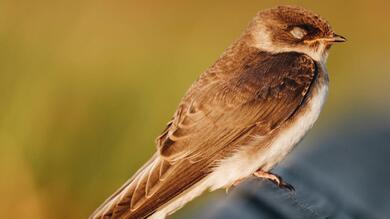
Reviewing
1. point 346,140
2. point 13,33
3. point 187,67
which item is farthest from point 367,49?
point 346,140

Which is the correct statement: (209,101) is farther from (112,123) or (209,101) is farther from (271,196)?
(271,196)

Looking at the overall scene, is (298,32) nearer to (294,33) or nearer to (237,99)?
(294,33)

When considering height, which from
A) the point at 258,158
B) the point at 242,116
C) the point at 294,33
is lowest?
the point at 258,158

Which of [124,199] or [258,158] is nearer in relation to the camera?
[124,199]

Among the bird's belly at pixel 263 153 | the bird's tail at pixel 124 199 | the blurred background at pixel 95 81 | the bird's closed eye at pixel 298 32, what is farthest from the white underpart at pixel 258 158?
the bird's closed eye at pixel 298 32

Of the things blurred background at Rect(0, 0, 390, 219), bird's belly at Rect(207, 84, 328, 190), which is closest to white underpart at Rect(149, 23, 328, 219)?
bird's belly at Rect(207, 84, 328, 190)

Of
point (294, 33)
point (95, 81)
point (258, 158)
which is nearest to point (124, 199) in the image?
point (258, 158)
